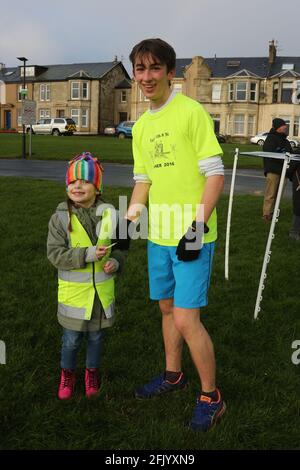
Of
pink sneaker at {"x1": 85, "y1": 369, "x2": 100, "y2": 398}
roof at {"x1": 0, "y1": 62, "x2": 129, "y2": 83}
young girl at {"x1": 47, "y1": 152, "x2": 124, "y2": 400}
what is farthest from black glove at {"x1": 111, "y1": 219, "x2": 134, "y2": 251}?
roof at {"x1": 0, "y1": 62, "x2": 129, "y2": 83}

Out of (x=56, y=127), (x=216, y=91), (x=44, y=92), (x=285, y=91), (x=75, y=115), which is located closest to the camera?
(x=56, y=127)

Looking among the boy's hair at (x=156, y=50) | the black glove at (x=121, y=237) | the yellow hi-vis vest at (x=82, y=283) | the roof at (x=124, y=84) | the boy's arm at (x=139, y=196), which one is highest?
the roof at (x=124, y=84)

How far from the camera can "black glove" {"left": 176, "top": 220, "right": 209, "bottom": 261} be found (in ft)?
9.52

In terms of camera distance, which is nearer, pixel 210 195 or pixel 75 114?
pixel 210 195

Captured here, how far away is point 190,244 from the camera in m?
2.92

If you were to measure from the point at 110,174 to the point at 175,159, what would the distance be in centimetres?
1437

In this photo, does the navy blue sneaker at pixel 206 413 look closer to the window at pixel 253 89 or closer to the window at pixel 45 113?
the window at pixel 253 89

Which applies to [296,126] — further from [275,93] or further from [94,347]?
[94,347]

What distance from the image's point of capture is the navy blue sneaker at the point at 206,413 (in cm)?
300

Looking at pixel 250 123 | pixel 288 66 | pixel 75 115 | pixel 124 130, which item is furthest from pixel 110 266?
pixel 75 115

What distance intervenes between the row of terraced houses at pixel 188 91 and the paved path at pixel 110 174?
32535 mm

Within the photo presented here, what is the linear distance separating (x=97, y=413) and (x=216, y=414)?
78 cm

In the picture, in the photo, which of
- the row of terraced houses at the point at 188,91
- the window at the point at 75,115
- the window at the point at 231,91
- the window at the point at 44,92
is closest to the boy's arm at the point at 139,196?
the row of terraced houses at the point at 188,91
